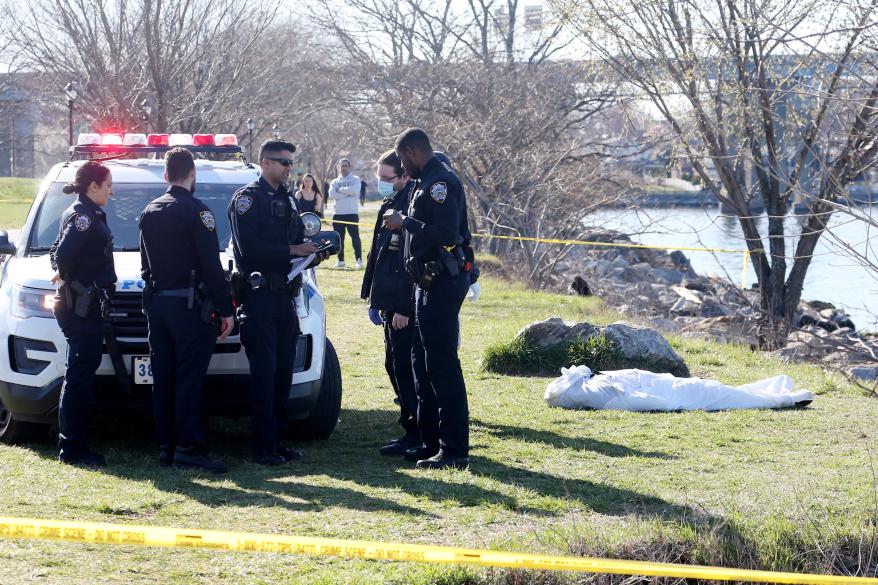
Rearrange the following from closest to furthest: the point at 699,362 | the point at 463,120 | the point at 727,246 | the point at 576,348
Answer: the point at 576,348 → the point at 699,362 → the point at 463,120 → the point at 727,246

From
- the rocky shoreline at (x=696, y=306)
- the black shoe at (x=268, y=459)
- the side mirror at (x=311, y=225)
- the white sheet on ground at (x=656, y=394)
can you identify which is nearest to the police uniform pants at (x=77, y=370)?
the black shoe at (x=268, y=459)

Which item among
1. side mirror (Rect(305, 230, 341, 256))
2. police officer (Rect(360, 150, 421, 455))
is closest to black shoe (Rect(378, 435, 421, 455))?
police officer (Rect(360, 150, 421, 455))

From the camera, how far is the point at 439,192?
19.9 feet

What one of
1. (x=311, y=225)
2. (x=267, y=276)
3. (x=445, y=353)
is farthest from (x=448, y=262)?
(x=267, y=276)

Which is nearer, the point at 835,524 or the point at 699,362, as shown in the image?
the point at 835,524

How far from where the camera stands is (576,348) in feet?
31.9

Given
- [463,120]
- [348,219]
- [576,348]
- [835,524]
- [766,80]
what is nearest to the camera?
[835,524]

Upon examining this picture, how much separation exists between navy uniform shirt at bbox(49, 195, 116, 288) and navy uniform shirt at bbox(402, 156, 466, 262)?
1.71 meters

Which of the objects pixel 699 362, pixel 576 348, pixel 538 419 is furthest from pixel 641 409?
pixel 699 362

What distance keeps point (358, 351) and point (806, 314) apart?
1246 cm

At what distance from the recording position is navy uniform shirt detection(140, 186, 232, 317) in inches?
239

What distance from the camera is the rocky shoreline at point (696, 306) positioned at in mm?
11953

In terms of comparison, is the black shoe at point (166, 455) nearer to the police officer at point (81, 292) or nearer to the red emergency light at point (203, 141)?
the police officer at point (81, 292)

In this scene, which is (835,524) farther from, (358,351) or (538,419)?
(358,351)
